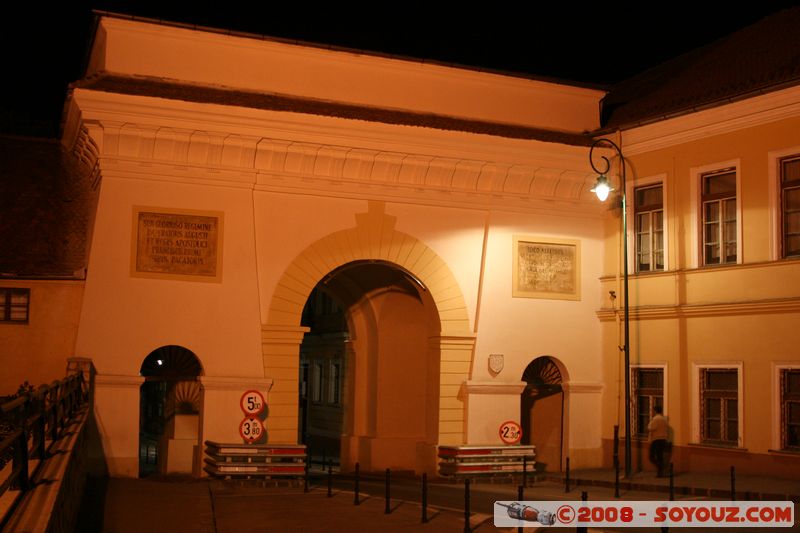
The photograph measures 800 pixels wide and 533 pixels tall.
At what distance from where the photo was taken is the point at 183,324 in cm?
2284

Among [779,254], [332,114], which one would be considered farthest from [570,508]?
[332,114]

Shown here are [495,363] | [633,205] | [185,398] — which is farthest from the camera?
[633,205]

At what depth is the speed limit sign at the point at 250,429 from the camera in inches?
875

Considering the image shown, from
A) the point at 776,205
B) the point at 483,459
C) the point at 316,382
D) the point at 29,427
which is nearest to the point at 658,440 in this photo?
the point at 483,459

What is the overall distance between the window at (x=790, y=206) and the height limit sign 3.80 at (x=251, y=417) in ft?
36.4

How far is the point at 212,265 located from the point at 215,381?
2.42 meters

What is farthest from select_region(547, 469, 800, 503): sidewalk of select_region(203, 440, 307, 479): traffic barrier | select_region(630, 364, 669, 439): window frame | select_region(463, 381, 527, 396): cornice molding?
select_region(203, 440, 307, 479): traffic barrier

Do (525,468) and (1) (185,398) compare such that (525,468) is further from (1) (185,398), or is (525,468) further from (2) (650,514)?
(1) (185,398)

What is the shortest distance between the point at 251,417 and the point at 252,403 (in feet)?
0.95

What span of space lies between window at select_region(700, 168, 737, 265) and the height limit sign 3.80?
1016 cm

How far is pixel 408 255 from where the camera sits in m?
25.0

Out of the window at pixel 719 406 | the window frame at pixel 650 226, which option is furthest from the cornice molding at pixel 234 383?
the window at pixel 719 406

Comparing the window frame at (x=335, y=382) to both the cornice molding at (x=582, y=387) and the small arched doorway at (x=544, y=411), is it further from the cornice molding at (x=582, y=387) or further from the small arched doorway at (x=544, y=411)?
the cornice molding at (x=582, y=387)

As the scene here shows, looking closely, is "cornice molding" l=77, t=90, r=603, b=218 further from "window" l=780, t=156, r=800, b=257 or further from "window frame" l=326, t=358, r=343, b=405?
"window frame" l=326, t=358, r=343, b=405
